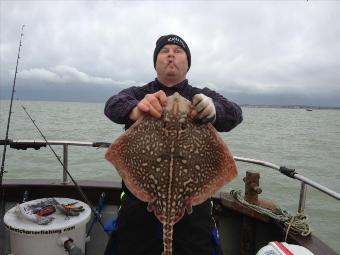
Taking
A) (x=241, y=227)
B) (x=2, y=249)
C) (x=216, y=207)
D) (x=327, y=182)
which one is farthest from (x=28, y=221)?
(x=327, y=182)

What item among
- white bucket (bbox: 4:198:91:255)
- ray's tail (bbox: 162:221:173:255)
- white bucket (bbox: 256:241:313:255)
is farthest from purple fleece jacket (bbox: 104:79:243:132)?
white bucket (bbox: 4:198:91:255)

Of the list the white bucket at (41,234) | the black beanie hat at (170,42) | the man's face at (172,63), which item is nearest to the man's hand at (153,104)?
the man's face at (172,63)

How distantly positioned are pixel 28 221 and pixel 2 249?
Answer: 1115 mm

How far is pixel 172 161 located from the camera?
2076 millimetres

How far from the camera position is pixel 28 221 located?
352 cm

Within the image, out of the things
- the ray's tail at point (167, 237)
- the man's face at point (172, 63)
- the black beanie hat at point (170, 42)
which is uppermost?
the black beanie hat at point (170, 42)

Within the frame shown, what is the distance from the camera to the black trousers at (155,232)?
2.61 metres

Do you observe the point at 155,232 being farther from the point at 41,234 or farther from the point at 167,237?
the point at 41,234

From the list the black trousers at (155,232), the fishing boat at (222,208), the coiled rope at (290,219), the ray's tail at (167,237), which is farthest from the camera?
the fishing boat at (222,208)

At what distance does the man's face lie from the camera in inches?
108

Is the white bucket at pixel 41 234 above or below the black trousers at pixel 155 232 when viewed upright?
below

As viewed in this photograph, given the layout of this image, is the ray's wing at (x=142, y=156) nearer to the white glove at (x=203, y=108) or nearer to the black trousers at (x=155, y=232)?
the white glove at (x=203, y=108)

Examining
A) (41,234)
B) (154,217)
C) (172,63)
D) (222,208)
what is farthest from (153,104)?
(222,208)

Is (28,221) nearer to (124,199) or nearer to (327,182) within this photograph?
(124,199)
